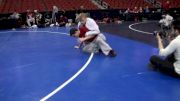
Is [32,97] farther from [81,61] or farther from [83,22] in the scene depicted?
[83,22]

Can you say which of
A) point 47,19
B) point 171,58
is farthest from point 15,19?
point 171,58

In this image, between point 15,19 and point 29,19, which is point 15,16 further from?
point 29,19

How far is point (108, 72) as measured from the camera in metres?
7.07

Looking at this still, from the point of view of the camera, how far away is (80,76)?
673cm

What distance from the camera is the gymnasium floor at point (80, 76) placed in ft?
17.9

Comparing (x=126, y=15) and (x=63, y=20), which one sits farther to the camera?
(x=126, y=15)

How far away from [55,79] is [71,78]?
386mm

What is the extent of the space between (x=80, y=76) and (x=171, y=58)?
2.26 meters

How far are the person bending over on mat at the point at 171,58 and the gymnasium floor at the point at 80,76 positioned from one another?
184 mm

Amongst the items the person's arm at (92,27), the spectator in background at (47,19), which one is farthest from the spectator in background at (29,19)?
the person's arm at (92,27)

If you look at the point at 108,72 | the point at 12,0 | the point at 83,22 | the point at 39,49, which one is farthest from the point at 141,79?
the point at 12,0

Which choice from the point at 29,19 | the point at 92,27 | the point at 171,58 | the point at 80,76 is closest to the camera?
the point at 171,58

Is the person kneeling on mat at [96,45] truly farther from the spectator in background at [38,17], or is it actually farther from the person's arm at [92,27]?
the spectator in background at [38,17]

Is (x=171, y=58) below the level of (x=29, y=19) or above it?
below
